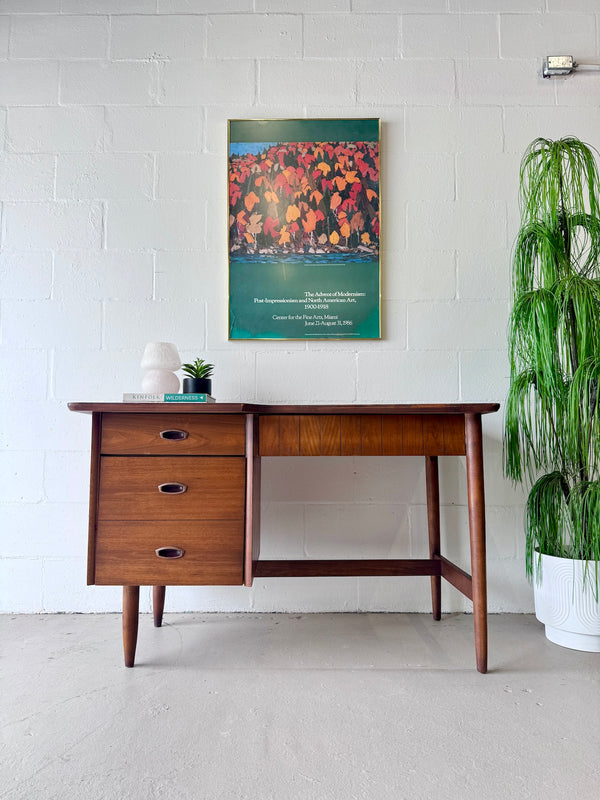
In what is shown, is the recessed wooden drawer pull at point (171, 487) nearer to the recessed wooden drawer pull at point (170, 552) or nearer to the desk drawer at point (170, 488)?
the desk drawer at point (170, 488)

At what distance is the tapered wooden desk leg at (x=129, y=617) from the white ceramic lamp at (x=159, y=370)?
26.2 inches

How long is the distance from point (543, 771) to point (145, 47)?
2.95m

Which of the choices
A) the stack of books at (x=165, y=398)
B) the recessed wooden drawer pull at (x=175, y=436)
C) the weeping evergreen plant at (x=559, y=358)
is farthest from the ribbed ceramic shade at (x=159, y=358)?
the weeping evergreen plant at (x=559, y=358)

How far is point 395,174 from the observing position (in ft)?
7.33

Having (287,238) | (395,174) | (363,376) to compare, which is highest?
(395,174)

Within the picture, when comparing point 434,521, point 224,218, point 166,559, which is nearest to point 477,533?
point 434,521

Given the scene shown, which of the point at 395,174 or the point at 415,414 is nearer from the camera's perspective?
the point at 415,414

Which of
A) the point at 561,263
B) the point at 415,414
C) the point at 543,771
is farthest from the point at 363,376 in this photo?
the point at 543,771

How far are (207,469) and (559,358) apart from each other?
1.25 m

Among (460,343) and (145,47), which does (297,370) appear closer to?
(460,343)

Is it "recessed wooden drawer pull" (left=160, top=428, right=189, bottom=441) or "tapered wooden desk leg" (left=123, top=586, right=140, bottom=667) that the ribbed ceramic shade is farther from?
"tapered wooden desk leg" (left=123, top=586, right=140, bottom=667)

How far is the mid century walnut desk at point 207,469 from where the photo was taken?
61.5 inches

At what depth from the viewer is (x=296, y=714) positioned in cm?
138

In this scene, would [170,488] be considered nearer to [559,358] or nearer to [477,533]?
[477,533]
